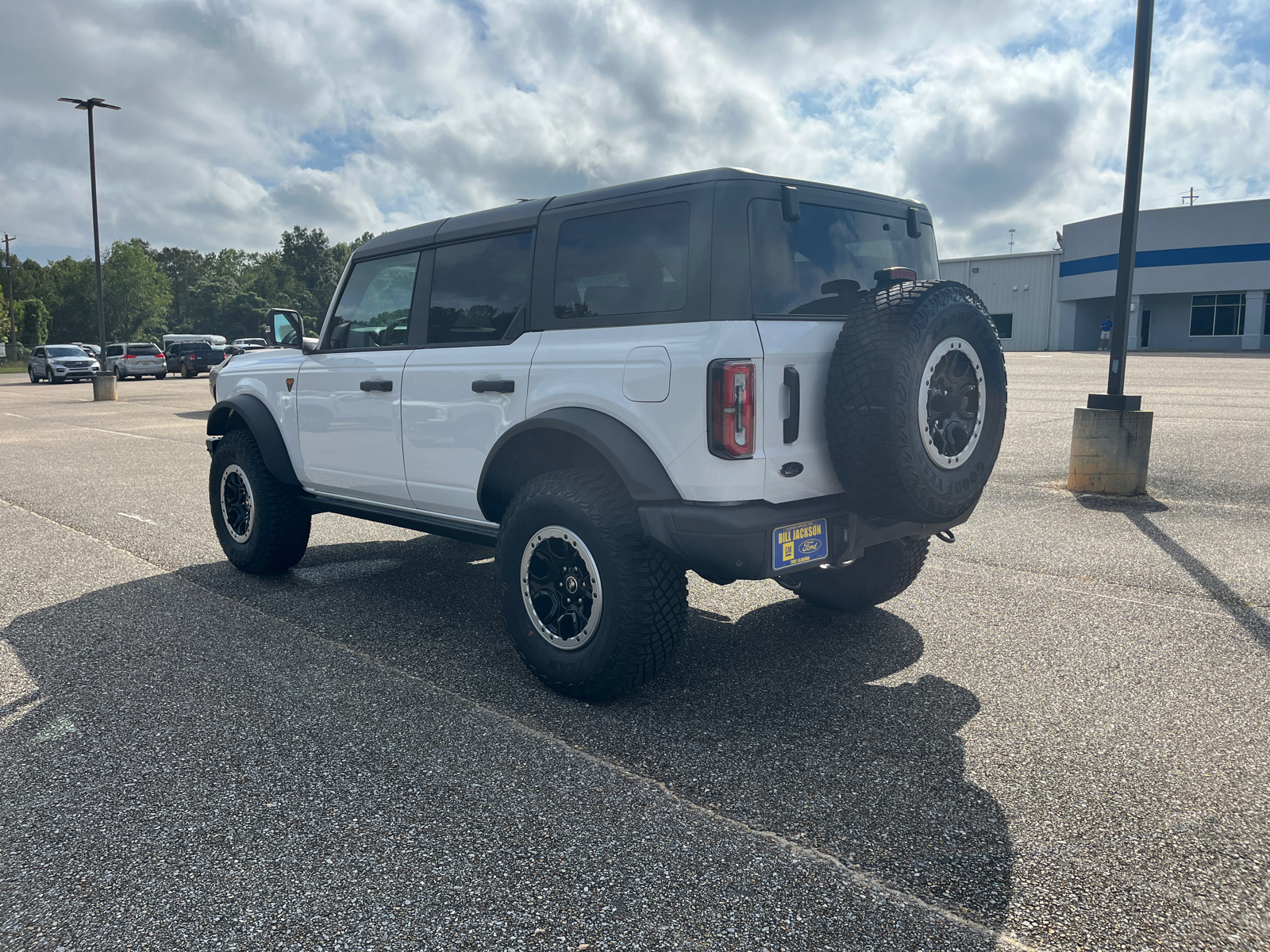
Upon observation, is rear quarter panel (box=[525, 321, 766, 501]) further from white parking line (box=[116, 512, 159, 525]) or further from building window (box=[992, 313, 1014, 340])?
building window (box=[992, 313, 1014, 340])

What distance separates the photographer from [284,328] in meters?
5.79

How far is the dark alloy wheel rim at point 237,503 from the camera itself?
588cm

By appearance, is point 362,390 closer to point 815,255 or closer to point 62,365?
point 815,255

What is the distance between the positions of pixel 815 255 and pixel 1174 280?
170 feet

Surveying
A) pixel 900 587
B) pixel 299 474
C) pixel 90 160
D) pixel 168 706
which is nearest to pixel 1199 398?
pixel 900 587

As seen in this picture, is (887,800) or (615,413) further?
(615,413)

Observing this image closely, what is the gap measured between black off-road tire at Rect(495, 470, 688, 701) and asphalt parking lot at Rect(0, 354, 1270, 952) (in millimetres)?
181

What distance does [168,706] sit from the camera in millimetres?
3789

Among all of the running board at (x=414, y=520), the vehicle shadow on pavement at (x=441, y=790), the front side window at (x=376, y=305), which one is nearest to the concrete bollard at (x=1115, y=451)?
the vehicle shadow on pavement at (x=441, y=790)

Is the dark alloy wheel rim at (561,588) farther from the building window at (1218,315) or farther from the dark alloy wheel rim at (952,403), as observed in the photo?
the building window at (1218,315)

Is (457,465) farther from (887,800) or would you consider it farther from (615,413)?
(887,800)

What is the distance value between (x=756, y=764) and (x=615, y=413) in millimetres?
1427

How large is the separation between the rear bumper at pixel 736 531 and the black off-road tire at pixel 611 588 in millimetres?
107

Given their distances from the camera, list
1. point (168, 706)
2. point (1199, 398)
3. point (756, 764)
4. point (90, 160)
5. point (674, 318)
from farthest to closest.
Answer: point (90, 160) < point (1199, 398) < point (168, 706) < point (674, 318) < point (756, 764)
